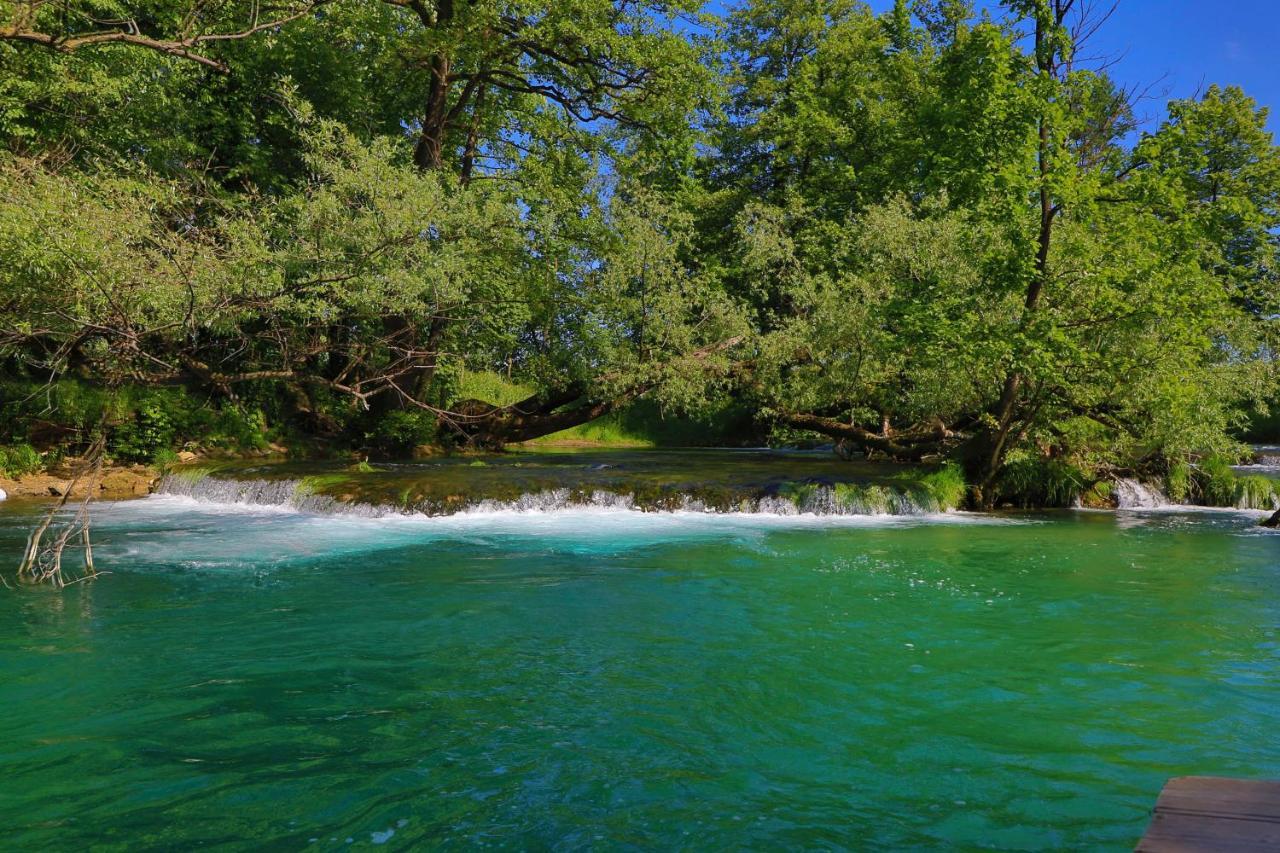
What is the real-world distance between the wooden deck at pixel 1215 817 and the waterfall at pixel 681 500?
45.3 feet

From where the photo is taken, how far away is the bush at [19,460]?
18734mm

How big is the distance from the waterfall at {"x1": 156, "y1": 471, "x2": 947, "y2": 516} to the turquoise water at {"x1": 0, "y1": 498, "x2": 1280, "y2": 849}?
5074 millimetres

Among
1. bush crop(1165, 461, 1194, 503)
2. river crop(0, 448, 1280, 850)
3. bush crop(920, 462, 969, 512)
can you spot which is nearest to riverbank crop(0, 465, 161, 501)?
river crop(0, 448, 1280, 850)

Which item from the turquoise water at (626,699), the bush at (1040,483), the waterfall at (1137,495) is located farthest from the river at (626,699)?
the waterfall at (1137,495)

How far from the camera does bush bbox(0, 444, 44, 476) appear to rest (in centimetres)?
1873

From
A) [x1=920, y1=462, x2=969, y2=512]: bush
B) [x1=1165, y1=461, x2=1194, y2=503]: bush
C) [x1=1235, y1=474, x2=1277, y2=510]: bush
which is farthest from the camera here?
[x1=1165, y1=461, x2=1194, y2=503]: bush

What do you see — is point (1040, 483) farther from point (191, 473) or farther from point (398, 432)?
point (191, 473)

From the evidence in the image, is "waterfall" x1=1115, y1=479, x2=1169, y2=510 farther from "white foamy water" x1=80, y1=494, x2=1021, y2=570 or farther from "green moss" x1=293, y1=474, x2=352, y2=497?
"green moss" x1=293, y1=474, x2=352, y2=497

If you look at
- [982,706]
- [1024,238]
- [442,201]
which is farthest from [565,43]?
[982,706]

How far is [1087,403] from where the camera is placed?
1681 centimetres

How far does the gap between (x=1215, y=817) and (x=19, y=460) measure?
888 inches

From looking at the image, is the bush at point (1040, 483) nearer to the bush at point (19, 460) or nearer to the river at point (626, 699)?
the river at point (626, 699)

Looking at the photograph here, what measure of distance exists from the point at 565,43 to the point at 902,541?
16.3 m

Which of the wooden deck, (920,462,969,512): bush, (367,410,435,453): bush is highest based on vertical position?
(367,410,435,453): bush
